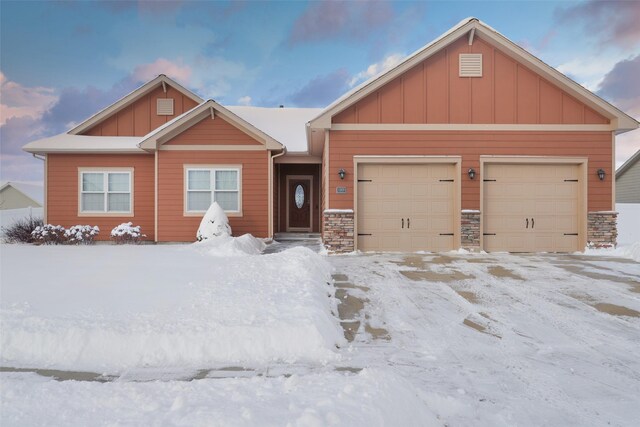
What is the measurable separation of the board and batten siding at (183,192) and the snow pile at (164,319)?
5.84 metres

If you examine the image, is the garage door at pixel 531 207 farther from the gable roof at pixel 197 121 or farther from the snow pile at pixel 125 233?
the snow pile at pixel 125 233

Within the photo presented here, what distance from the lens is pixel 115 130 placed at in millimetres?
13523

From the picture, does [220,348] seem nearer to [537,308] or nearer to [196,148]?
[537,308]

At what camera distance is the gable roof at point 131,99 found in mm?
13102

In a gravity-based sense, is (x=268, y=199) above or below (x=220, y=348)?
above

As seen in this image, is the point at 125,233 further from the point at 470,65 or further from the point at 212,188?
the point at 470,65

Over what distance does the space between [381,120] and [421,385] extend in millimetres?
8074

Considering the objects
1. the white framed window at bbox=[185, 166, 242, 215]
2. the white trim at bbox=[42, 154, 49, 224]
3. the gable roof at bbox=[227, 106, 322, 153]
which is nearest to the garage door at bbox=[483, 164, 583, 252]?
the gable roof at bbox=[227, 106, 322, 153]

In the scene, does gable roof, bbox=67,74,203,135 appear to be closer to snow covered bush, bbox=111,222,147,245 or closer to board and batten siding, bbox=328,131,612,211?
snow covered bush, bbox=111,222,147,245

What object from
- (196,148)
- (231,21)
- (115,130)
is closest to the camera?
(196,148)

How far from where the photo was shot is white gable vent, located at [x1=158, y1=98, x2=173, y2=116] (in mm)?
13867

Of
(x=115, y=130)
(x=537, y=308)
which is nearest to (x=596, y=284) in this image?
(x=537, y=308)

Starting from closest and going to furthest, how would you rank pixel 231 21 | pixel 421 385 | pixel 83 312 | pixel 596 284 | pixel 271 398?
pixel 271 398 < pixel 421 385 < pixel 83 312 < pixel 596 284 < pixel 231 21

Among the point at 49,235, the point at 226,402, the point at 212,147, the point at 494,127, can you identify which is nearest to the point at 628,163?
the point at 494,127
